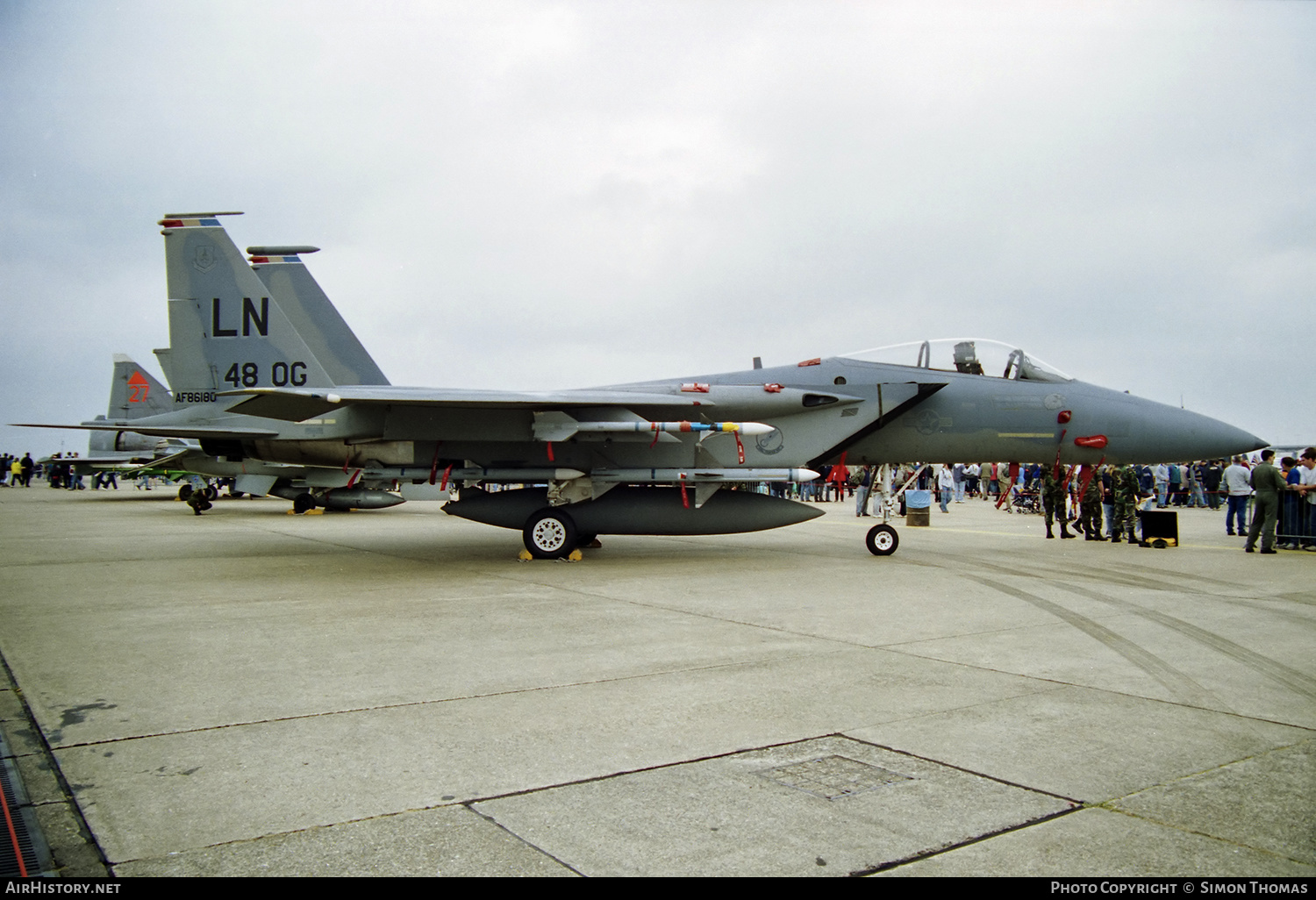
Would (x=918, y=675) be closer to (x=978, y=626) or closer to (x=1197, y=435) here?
(x=978, y=626)

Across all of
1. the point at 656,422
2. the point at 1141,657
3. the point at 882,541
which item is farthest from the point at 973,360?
the point at 1141,657

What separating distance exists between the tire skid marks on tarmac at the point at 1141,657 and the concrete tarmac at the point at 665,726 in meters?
0.03

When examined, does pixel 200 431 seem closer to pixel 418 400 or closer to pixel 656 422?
pixel 418 400

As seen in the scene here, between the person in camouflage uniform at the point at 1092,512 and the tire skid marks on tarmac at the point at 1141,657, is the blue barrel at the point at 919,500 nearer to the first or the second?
the person in camouflage uniform at the point at 1092,512

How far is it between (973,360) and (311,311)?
10.3m

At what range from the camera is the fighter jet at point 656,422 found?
10.6 metres

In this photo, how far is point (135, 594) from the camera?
25.7 ft

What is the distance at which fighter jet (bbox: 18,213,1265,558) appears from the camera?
10.6 m

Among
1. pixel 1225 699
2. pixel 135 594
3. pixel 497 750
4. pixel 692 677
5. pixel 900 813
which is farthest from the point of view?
pixel 135 594

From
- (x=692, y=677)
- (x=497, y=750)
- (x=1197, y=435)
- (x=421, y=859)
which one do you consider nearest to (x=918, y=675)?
(x=692, y=677)

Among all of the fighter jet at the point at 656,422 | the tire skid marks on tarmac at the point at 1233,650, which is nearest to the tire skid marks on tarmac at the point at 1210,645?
the tire skid marks on tarmac at the point at 1233,650

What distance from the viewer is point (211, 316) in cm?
1162

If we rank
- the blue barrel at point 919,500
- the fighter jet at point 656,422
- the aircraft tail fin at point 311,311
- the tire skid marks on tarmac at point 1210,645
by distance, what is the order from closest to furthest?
the tire skid marks on tarmac at point 1210,645 < the fighter jet at point 656,422 < the aircraft tail fin at point 311,311 < the blue barrel at point 919,500

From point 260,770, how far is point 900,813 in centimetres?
238
